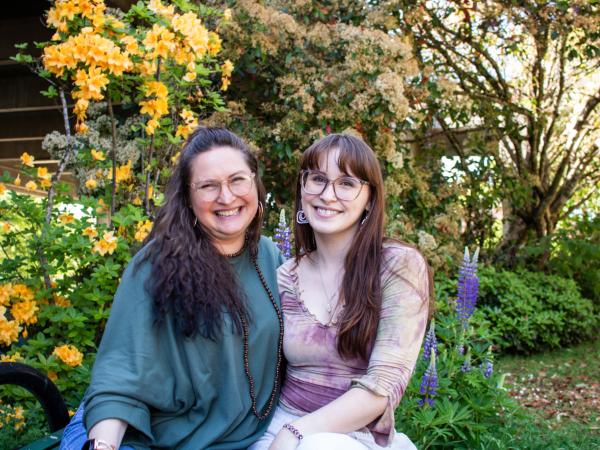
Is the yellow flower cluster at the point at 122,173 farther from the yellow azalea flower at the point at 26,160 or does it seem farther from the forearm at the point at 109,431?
the forearm at the point at 109,431

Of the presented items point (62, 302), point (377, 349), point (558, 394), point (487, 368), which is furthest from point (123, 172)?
point (558, 394)

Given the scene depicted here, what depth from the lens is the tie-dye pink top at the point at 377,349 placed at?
6.23 feet

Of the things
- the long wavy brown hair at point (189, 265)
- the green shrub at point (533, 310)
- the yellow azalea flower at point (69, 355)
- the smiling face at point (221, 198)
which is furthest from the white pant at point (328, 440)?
the green shrub at point (533, 310)

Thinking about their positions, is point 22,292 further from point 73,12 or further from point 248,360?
point 248,360

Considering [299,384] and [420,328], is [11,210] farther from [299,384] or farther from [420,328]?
[420,328]

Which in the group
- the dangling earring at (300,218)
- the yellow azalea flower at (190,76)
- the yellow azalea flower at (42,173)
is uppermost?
the yellow azalea flower at (190,76)

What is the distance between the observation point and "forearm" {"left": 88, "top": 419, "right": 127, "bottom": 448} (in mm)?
1704

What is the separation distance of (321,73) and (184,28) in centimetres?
202

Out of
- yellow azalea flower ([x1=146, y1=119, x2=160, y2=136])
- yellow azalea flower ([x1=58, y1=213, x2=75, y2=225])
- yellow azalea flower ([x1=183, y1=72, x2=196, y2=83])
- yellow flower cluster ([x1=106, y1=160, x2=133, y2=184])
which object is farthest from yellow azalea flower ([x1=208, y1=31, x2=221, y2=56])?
yellow azalea flower ([x1=58, y1=213, x2=75, y2=225])

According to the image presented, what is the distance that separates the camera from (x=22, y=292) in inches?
121

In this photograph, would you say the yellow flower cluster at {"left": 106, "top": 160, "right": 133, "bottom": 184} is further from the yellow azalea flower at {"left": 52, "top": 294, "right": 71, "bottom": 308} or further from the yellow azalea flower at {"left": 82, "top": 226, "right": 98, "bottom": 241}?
the yellow azalea flower at {"left": 52, "top": 294, "right": 71, "bottom": 308}

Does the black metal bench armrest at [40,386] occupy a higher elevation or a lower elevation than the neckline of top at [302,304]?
lower

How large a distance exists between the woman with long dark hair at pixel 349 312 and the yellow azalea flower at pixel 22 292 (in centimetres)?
154

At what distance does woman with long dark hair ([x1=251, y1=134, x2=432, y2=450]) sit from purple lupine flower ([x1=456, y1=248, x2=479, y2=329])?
967mm
